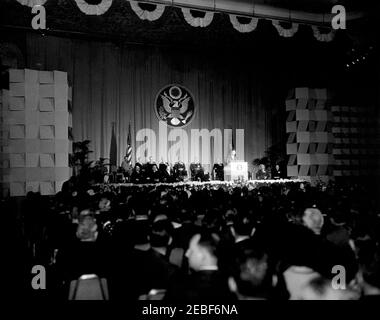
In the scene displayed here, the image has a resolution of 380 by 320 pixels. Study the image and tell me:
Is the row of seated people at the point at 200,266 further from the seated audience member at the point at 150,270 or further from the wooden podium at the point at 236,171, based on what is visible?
the wooden podium at the point at 236,171

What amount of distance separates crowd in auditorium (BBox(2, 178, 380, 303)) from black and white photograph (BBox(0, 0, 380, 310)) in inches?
0.6

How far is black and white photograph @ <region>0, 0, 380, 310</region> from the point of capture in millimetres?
3426

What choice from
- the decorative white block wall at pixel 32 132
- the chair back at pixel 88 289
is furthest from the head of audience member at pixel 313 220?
the decorative white block wall at pixel 32 132

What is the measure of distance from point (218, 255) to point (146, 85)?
14.3 meters

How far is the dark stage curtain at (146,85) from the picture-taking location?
15961mm

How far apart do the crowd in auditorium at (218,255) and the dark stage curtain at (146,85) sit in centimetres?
1089

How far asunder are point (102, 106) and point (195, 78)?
14.1 ft

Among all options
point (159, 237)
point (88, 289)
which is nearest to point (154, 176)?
point (159, 237)

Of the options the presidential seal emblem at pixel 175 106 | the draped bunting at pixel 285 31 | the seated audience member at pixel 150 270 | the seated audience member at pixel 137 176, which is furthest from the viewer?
the presidential seal emblem at pixel 175 106

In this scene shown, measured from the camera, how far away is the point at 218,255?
368 cm

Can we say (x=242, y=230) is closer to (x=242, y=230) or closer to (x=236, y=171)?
(x=242, y=230)

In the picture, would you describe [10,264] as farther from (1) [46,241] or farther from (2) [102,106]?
(2) [102,106]

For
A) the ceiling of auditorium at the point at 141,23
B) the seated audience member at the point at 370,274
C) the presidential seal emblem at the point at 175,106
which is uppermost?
the ceiling of auditorium at the point at 141,23

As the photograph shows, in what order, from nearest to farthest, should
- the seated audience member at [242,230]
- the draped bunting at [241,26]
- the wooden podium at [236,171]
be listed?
the seated audience member at [242,230] < the draped bunting at [241,26] < the wooden podium at [236,171]
